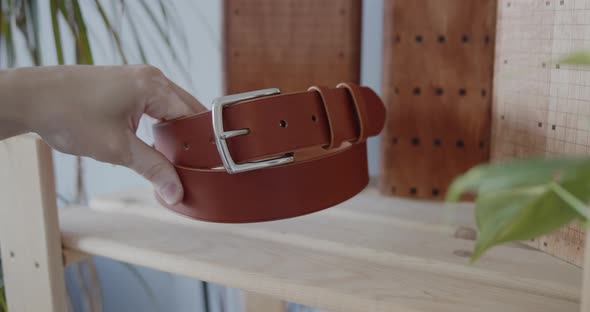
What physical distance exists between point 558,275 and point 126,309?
998 millimetres

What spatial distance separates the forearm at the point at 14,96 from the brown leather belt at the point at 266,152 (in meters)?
0.12

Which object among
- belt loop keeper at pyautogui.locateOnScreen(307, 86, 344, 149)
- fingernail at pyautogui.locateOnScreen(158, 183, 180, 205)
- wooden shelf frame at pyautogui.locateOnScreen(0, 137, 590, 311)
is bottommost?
wooden shelf frame at pyautogui.locateOnScreen(0, 137, 590, 311)

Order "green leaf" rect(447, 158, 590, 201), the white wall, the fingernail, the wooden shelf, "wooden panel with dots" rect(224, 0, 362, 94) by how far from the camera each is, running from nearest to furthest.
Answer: "green leaf" rect(447, 158, 590, 201)
the wooden shelf
the fingernail
"wooden panel with dots" rect(224, 0, 362, 94)
the white wall

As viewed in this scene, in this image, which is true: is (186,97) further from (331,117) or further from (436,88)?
(436,88)

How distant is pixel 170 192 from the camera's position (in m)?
0.52

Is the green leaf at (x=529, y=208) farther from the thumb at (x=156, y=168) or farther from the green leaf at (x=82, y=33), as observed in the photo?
the green leaf at (x=82, y=33)

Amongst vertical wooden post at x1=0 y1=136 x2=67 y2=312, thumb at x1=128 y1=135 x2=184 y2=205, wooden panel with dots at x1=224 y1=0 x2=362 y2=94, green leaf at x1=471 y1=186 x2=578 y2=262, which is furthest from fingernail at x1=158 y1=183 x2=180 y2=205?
green leaf at x1=471 y1=186 x2=578 y2=262

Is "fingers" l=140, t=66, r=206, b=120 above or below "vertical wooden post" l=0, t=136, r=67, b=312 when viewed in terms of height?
above

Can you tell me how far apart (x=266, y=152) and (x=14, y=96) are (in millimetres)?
226

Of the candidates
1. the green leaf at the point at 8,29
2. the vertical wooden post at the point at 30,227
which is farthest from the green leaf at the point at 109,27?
the vertical wooden post at the point at 30,227

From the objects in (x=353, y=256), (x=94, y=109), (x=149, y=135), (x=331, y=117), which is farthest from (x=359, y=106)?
(x=149, y=135)

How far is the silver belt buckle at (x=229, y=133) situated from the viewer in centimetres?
47

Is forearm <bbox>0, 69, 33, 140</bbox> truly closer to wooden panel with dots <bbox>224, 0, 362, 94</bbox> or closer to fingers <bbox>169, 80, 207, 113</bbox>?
fingers <bbox>169, 80, 207, 113</bbox>

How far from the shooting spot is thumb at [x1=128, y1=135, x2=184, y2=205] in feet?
1.65
